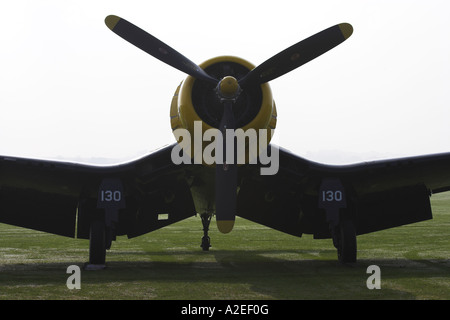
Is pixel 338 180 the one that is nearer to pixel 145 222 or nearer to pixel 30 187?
pixel 145 222

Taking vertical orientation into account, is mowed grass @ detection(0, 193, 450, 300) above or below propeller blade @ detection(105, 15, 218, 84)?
below

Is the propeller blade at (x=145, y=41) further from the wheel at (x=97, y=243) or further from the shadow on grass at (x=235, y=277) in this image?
the shadow on grass at (x=235, y=277)

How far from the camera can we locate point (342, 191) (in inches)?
525

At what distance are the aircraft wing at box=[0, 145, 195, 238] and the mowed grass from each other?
0.94 metres

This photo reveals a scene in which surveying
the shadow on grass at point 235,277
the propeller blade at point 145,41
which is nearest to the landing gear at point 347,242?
the shadow on grass at point 235,277

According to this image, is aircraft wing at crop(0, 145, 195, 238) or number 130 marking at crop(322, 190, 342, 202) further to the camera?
number 130 marking at crop(322, 190, 342, 202)

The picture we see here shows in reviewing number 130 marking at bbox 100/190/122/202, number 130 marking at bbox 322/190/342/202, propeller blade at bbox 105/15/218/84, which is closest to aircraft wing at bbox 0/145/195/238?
number 130 marking at bbox 100/190/122/202

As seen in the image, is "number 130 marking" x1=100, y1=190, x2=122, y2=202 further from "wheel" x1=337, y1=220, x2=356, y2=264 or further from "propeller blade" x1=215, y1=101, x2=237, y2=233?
"wheel" x1=337, y1=220, x2=356, y2=264

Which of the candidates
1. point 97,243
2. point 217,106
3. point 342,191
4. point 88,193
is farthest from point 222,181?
point 88,193

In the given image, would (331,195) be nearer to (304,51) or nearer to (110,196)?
(304,51)

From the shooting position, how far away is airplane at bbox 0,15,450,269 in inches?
442

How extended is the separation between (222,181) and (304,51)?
2.96 meters
